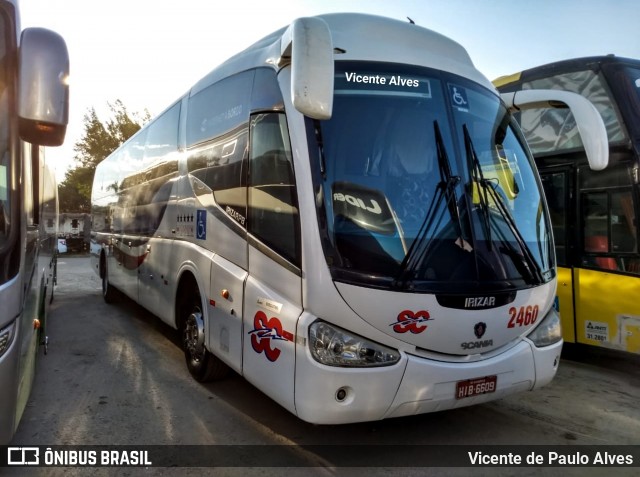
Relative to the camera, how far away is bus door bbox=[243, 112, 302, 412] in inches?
131

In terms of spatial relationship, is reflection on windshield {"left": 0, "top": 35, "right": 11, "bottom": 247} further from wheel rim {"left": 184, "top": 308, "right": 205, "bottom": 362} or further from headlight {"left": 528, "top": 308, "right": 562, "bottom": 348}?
headlight {"left": 528, "top": 308, "right": 562, "bottom": 348}

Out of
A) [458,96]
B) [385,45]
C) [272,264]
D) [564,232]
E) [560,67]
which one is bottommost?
[272,264]

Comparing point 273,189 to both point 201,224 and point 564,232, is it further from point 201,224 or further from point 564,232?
point 564,232

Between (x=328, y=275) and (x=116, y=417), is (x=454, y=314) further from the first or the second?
(x=116, y=417)

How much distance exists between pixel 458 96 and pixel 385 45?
697 mm

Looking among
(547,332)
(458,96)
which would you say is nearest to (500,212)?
(458,96)

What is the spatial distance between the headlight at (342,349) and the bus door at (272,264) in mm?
179

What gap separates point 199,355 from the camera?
5.00 metres

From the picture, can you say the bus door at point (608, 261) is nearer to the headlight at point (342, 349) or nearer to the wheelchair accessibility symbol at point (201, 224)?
the headlight at point (342, 349)

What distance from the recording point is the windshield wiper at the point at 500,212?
3.63 meters

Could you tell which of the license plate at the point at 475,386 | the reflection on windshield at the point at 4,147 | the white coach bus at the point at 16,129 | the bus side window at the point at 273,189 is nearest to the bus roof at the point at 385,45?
the bus side window at the point at 273,189

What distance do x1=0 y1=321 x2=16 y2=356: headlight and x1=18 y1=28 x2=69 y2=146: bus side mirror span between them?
1046 mm

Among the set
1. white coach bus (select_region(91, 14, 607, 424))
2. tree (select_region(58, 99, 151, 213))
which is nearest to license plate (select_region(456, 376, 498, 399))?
white coach bus (select_region(91, 14, 607, 424))

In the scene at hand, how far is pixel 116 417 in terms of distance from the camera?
426 centimetres
